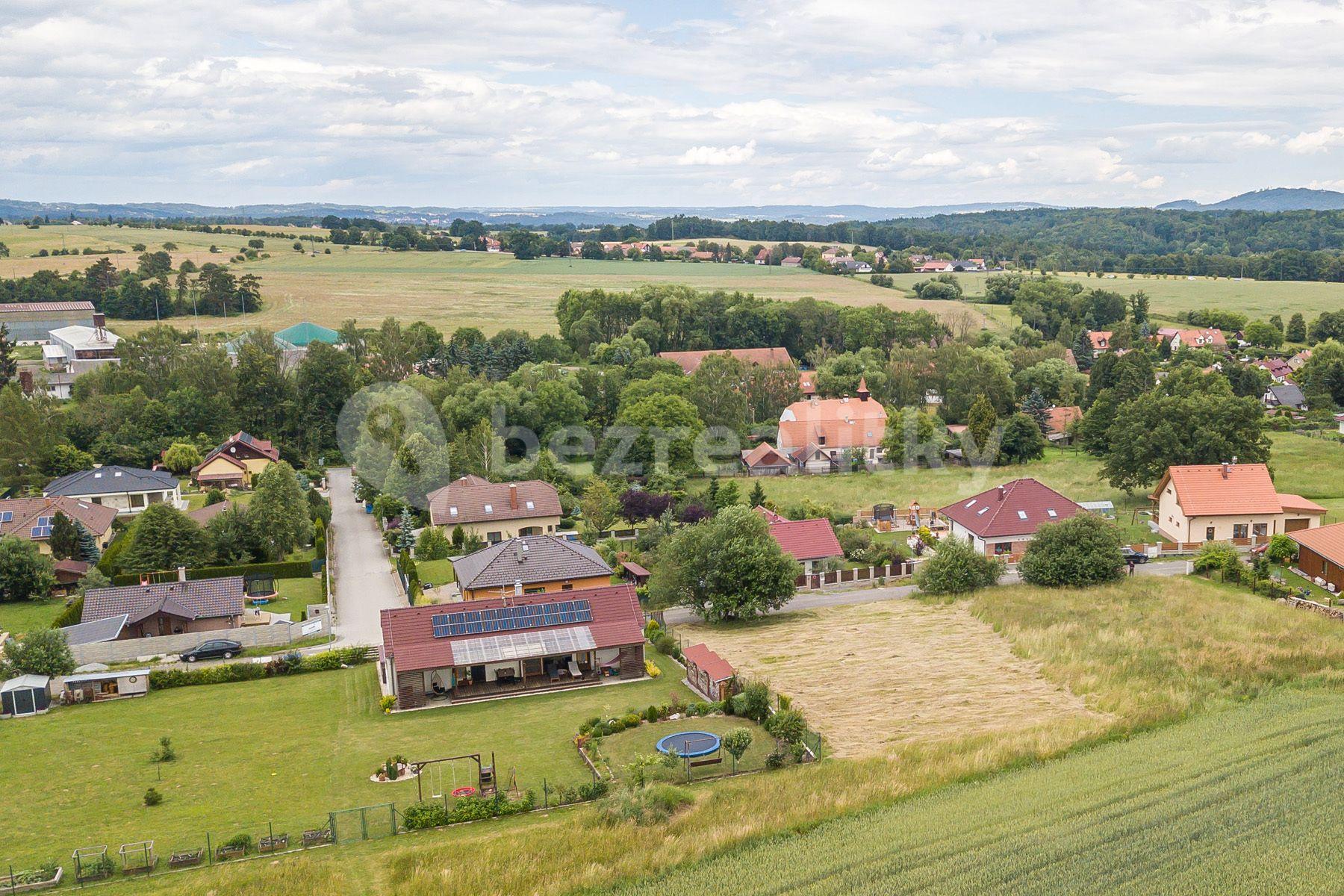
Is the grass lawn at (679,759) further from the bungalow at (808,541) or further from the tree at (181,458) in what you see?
the tree at (181,458)

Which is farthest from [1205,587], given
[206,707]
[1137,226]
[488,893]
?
[1137,226]

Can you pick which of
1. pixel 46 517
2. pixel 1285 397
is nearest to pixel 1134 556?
pixel 1285 397

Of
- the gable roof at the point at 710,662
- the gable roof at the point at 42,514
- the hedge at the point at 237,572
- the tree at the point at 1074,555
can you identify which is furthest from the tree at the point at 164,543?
the tree at the point at 1074,555

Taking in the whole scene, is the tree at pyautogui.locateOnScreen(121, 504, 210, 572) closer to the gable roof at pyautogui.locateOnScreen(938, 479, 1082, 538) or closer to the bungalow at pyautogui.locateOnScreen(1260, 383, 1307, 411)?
the gable roof at pyautogui.locateOnScreen(938, 479, 1082, 538)

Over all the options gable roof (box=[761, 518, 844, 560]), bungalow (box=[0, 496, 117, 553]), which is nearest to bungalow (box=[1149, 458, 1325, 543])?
gable roof (box=[761, 518, 844, 560])

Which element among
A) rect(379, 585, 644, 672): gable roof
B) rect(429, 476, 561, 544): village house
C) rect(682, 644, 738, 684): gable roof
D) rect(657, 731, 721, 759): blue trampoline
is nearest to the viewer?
rect(657, 731, 721, 759): blue trampoline

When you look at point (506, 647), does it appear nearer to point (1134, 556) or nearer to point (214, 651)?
point (214, 651)

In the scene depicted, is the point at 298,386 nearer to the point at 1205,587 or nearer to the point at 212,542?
the point at 212,542
